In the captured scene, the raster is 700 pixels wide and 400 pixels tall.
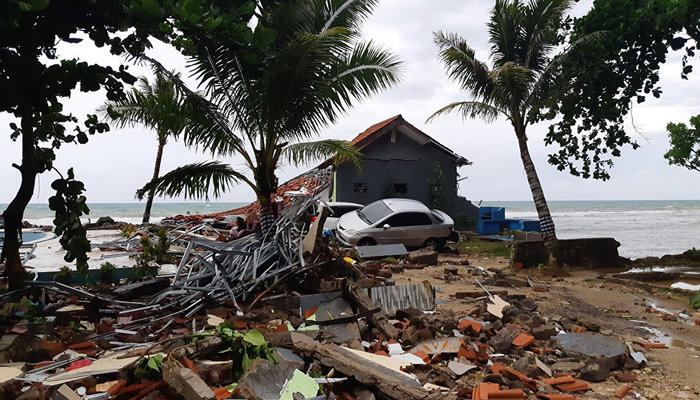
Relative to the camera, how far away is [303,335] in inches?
167

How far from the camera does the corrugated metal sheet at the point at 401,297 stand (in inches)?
243

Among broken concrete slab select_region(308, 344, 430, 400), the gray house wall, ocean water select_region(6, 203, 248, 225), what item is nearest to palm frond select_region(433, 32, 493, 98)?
the gray house wall

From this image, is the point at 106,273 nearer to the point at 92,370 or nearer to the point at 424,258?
the point at 92,370

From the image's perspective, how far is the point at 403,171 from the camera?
21.2 m

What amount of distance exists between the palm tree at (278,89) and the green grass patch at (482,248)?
756 centimetres

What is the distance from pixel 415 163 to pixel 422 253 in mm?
9678

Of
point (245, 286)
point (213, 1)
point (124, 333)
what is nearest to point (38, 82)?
point (213, 1)

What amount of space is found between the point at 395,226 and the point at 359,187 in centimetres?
638

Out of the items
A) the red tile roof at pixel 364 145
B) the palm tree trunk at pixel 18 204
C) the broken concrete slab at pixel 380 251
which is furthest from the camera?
the red tile roof at pixel 364 145

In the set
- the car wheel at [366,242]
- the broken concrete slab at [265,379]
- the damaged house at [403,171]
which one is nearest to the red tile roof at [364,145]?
the damaged house at [403,171]

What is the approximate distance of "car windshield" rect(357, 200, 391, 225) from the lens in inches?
575

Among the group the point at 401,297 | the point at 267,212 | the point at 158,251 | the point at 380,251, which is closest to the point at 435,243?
the point at 380,251

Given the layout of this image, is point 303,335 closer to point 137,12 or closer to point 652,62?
point 137,12

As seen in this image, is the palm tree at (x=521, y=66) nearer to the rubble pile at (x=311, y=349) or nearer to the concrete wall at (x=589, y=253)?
the concrete wall at (x=589, y=253)
